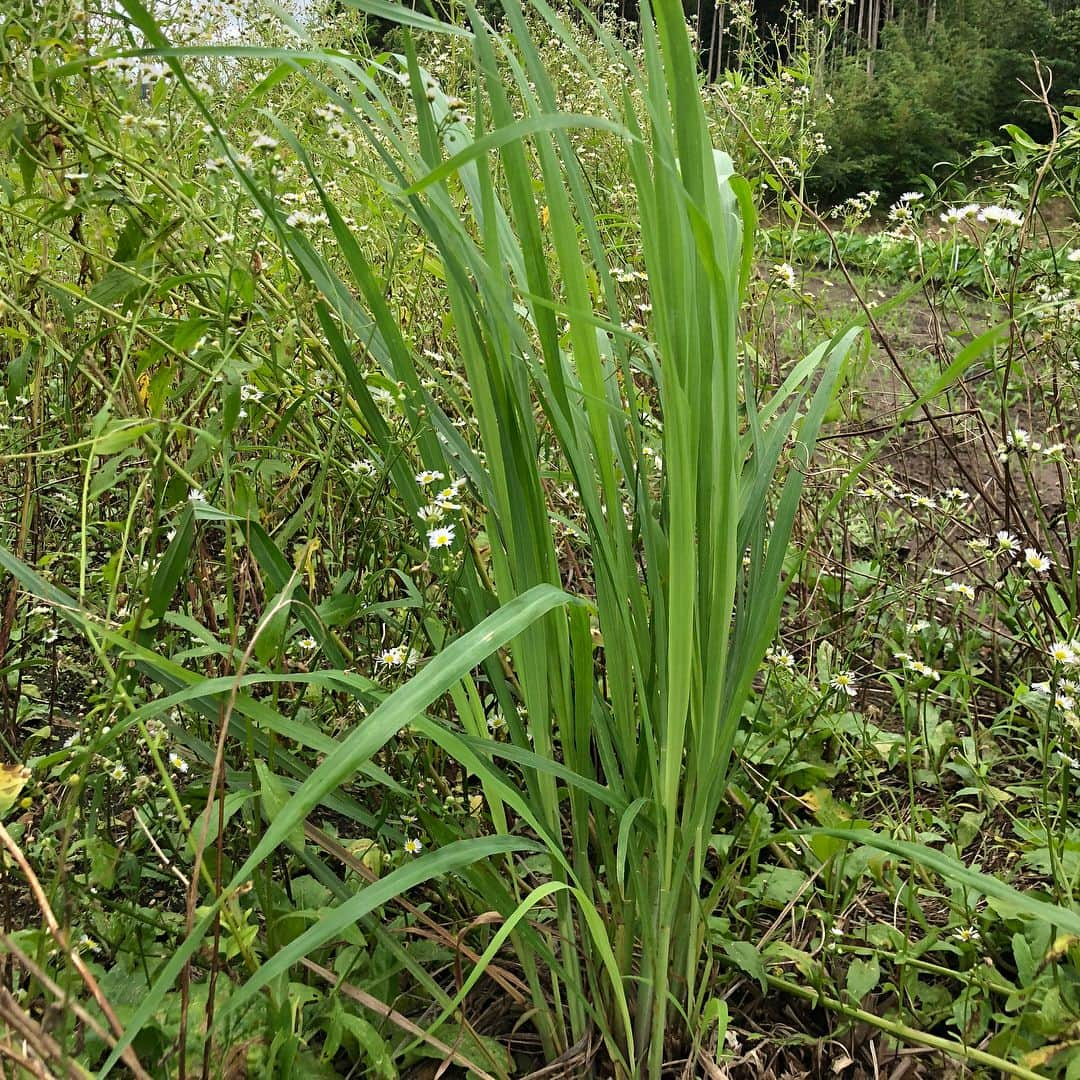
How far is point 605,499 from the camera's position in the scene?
918 mm

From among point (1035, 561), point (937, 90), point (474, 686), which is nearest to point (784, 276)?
point (1035, 561)

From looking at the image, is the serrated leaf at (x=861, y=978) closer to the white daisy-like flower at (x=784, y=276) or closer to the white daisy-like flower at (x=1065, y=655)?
the white daisy-like flower at (x=1065, y=655)

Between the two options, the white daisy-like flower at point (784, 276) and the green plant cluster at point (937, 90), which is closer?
the white daisy-like flower at point (784, 276)

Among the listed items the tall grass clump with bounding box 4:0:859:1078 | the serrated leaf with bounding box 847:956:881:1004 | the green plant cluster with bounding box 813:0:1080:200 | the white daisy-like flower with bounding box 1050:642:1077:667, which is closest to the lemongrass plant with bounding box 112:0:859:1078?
the tall grass clump with bounding box 4:0:859:1078

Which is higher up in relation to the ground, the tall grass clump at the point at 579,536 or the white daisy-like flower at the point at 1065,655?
the tall grass clump at the point at 579,536

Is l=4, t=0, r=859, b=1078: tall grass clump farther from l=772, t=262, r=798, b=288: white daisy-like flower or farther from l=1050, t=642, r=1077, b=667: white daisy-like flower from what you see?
l=772, t=262, r=798, b=288: white daisy-like flower

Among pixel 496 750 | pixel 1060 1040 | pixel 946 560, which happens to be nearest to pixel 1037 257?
pixel 946 560

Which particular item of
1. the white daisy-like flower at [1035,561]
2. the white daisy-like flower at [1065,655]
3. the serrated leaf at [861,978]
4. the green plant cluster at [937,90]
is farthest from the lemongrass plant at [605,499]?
the green plant cluster at [937,90]

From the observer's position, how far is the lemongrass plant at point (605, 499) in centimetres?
82

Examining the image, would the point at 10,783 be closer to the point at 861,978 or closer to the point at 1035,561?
the point at 861,978

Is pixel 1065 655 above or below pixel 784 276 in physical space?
below

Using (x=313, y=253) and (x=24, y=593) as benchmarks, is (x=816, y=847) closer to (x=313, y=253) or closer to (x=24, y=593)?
(x=313, y=253)

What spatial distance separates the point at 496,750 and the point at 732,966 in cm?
50

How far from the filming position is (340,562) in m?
1.31
